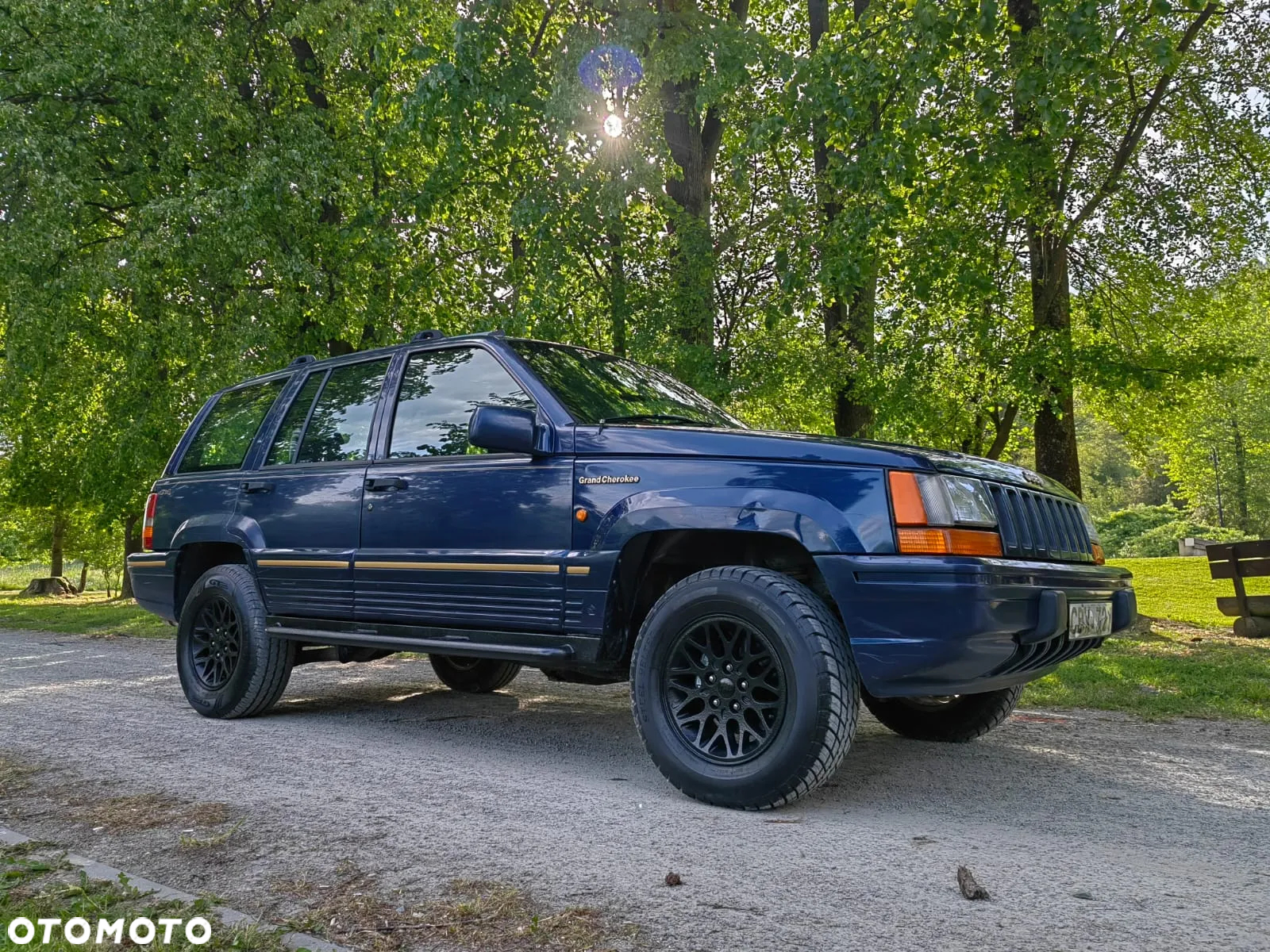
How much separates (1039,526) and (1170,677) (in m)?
4.41

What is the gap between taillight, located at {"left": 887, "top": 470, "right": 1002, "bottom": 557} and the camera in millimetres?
3826

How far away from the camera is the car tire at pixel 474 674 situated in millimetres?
7211

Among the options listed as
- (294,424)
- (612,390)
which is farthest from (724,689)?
(294,424)

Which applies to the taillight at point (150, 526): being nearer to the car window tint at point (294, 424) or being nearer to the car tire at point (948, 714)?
the car window tint at point (294, 424)

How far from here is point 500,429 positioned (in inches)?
179

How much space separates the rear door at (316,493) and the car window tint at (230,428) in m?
0.31

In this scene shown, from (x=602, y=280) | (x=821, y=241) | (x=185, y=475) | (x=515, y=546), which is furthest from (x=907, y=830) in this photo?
(x=602, y=280)

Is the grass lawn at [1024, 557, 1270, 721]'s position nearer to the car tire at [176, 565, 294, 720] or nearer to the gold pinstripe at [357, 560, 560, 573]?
the gold pinstripe at [357, 560, 560, 573]

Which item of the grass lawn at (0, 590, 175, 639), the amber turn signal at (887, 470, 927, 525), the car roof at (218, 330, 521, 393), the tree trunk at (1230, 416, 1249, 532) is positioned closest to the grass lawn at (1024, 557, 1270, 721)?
the amber turn signal at (887, 470, 927, 525)

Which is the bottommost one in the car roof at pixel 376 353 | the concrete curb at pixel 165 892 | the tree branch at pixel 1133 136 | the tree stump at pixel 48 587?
the tree stump at pixel 48 587

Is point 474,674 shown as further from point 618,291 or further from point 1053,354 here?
point 1053,354

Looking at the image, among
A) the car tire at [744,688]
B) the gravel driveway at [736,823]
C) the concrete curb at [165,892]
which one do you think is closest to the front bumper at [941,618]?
the car tire at [744,688]

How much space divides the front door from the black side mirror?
0.68ft

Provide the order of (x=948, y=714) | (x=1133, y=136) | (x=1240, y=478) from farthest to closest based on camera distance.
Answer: (x=1240, y=478) < (x=1133, y=136) < (x=948, y=714)
